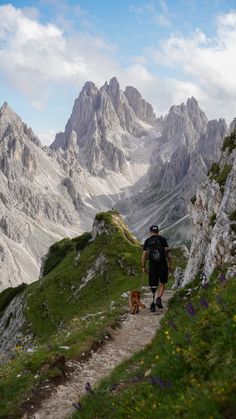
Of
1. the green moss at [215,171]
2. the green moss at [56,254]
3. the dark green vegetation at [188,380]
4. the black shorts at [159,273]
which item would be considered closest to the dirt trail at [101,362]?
the black shorts at [159,273]

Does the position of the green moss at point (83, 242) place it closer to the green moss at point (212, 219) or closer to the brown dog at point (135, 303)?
the green moss at point (212, 219)

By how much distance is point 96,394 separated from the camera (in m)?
10.3

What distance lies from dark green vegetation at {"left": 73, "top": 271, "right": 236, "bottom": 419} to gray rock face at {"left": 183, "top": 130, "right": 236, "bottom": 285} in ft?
29.2

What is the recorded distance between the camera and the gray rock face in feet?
64.8

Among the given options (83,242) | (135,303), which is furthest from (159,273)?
(83,242)

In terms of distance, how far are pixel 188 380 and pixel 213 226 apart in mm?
18401

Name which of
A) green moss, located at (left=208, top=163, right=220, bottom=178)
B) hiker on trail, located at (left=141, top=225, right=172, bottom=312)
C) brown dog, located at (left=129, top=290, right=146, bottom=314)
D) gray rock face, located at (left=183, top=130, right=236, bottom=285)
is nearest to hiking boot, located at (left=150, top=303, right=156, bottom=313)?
brown dog, located at (left=129, top=290, right=146, bottom=314)

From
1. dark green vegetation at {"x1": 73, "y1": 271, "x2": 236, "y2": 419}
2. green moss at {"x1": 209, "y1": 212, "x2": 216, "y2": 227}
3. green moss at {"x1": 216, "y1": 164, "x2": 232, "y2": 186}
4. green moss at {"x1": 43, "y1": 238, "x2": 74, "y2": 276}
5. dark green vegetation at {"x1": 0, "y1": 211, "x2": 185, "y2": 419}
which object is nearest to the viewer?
dark green vegetation at {"x1": 73, "y1": 271, "x2": 236, "y2": 419}

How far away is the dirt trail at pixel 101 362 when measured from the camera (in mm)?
12230

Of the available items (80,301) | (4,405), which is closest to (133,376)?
(4,405)

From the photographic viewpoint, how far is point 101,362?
16.0m

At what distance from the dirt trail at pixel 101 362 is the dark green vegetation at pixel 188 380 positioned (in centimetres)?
212

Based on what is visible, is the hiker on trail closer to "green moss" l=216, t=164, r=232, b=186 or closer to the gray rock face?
the gray rock face

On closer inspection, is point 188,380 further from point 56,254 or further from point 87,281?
point 56,254
